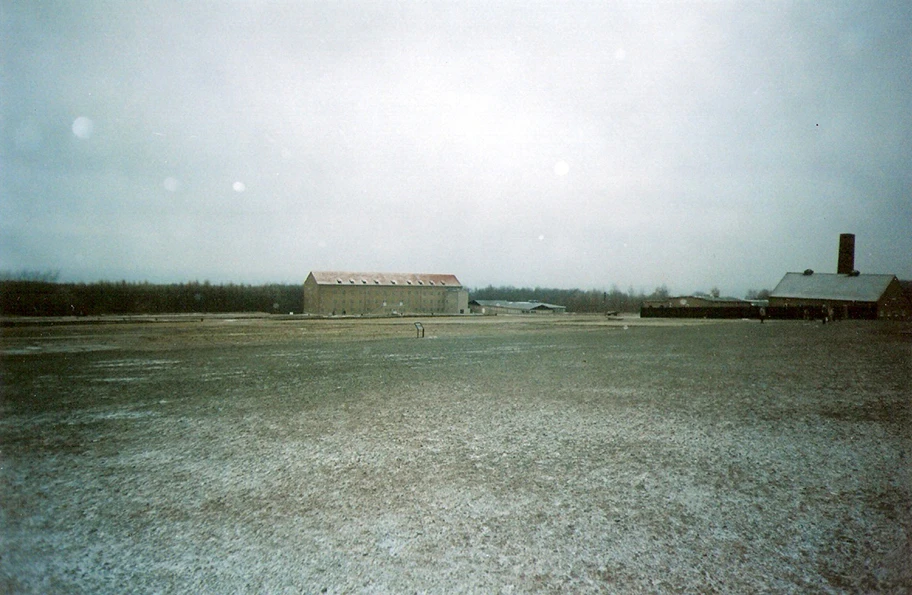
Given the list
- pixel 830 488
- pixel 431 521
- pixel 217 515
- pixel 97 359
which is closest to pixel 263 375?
pixel 97 359

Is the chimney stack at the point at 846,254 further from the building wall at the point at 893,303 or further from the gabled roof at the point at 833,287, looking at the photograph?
the building wall at the point at 893,303

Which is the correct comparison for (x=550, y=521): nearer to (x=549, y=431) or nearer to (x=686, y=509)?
(x=686, y=509)

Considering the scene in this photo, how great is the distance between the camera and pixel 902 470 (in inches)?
225

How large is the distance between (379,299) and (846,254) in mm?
61719

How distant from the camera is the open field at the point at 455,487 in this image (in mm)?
3578

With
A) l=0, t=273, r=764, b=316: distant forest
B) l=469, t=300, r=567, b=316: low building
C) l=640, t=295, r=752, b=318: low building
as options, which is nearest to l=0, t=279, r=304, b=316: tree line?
l=0, t=273, r=764, b=316: distant forest

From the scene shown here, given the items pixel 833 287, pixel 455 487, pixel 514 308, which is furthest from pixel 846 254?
pixel 455 487

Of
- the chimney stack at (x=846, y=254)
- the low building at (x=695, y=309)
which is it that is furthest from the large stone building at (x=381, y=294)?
the chimney stack at (x=846, y=254)

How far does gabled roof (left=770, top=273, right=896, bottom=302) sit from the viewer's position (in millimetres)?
52281

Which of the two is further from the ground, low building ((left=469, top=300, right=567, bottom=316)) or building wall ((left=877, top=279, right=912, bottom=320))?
building wall ((left=877, top=279, right=912, bottom=320))

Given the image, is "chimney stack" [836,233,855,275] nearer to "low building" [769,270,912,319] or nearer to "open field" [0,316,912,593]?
"low building" [769,270,912,319]

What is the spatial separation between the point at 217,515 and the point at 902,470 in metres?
6.95

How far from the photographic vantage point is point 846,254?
5869 cm

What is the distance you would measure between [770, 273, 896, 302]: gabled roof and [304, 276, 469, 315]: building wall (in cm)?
4878
